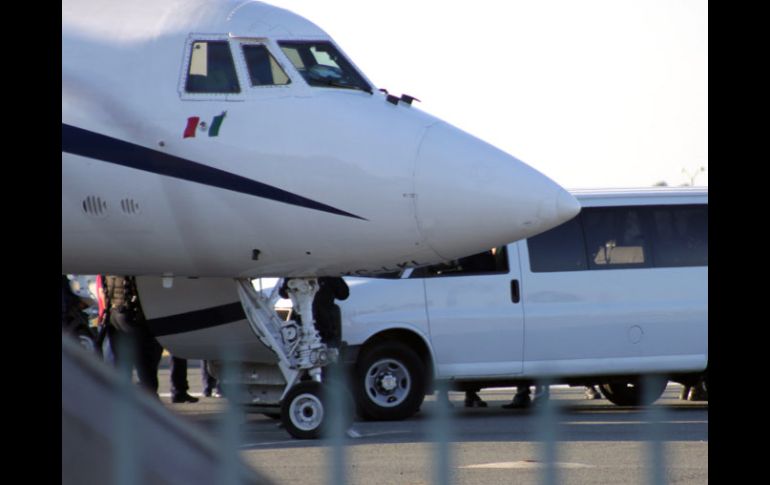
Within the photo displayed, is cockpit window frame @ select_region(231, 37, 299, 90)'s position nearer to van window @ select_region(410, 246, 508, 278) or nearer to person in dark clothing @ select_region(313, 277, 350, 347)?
person in dark clothing @ select_region(313, 277, 350, 347)

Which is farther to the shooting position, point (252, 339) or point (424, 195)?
point (252, 339)

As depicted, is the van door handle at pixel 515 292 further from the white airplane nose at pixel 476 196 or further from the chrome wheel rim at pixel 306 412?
the white airplane nose at pixel 476 196

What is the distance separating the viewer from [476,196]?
9789 millimetres

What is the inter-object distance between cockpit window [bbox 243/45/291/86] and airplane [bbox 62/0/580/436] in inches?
0.4

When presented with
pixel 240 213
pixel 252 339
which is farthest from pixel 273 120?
pixel 252 339

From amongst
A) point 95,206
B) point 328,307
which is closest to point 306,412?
point 328,307

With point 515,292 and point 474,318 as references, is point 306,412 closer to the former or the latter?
point 474,318

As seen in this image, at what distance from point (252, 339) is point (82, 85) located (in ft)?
9.63

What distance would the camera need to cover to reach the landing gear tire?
1097cm

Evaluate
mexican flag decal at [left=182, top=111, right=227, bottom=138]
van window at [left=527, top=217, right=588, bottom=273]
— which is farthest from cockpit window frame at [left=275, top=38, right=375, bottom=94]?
van window at [left=527, top=217, right=588, bottom=273]

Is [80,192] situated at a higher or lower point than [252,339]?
higher

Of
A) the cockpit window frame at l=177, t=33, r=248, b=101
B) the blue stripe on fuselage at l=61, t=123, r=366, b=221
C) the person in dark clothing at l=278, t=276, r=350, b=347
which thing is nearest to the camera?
the blue stripe on fuselage at l=61, t=123, r=366, b=221

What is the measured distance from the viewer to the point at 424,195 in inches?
386
